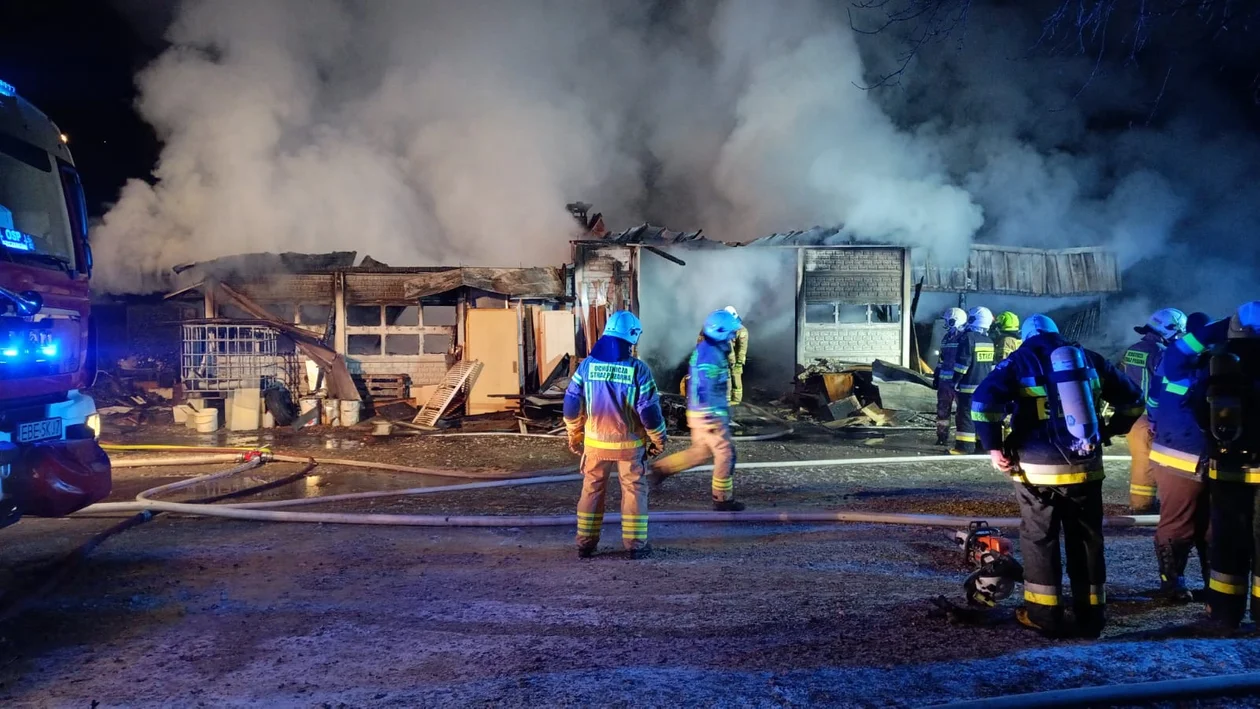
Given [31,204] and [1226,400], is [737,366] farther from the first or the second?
[31,204]

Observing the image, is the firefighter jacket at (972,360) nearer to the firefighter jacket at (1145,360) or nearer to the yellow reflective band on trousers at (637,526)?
A: the firefighter jacket at (1145,360)

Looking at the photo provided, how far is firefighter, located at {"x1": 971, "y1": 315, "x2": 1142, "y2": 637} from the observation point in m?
3.41

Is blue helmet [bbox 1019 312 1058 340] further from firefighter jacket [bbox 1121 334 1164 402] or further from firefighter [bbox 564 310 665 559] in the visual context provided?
firefighter jacket [bbox 1121 334 1164 402]

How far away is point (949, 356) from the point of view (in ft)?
29.7

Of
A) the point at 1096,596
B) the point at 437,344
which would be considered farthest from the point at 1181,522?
the point at 437,344

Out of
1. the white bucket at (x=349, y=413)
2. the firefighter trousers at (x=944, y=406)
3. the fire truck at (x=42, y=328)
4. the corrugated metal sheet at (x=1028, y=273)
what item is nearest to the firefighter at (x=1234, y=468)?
the firefighter trousers at (x=944, y=406)

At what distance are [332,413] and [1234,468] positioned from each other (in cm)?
1176

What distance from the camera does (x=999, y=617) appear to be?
371cm

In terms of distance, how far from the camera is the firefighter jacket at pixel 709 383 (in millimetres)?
6129

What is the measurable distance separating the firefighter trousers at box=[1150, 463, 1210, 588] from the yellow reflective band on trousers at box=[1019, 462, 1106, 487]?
2.96ft

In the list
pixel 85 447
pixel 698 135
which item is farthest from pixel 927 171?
pixel 85 447

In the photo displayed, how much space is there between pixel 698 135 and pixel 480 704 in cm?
1656

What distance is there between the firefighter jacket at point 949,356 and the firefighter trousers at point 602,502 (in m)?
5.73

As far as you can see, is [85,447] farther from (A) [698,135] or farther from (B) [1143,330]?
(A) [698,135]
